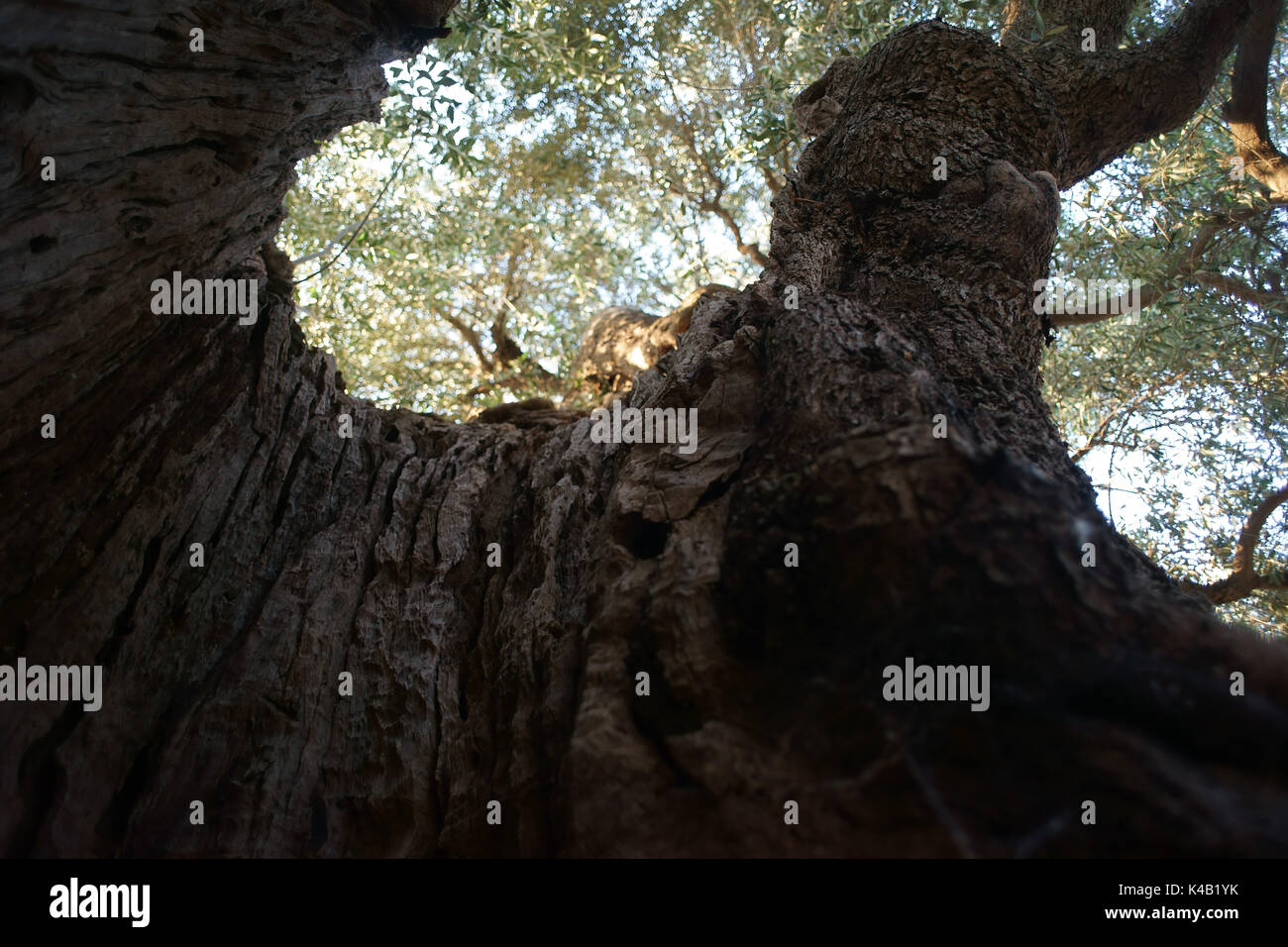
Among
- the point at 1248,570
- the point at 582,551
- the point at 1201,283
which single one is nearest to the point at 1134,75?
the point at 1201,283

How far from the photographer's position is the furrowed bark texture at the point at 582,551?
7.09ft

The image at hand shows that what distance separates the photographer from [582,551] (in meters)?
3.80

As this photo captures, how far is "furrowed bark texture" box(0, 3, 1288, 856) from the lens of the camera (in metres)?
2.16

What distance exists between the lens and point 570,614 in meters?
3.47

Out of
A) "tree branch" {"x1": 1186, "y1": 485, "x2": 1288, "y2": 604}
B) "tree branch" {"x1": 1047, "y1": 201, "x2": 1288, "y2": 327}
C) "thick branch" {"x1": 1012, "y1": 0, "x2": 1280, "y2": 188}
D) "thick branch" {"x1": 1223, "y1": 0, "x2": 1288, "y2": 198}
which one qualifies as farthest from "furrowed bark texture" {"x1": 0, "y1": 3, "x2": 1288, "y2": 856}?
"tree branch" {"x1": 1186, "y1": 485, "x2": 1288, "y2": 604}

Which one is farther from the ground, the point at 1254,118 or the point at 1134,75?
the point at 1254,118

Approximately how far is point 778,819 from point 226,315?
12.1 feet

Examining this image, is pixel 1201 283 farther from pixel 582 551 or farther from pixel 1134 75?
pixel 582 551

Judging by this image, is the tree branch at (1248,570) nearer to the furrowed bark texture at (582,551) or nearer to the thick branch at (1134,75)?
the thick branch at (1134,75)

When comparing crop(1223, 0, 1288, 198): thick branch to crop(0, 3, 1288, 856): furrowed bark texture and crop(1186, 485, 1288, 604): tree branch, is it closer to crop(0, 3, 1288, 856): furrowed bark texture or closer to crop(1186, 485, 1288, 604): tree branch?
crop(1186, 485, 1288, 604): tree branch

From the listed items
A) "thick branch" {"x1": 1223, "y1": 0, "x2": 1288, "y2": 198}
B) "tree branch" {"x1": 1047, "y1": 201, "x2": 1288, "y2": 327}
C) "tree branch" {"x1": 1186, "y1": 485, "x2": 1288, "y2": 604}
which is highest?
"thick branch" {"x1": 1223, "y1": 0, "x2": 1288, "y2": 198}

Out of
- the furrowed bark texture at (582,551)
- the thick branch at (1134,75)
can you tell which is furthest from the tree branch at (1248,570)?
the furrowed bark texture at (582,551)
